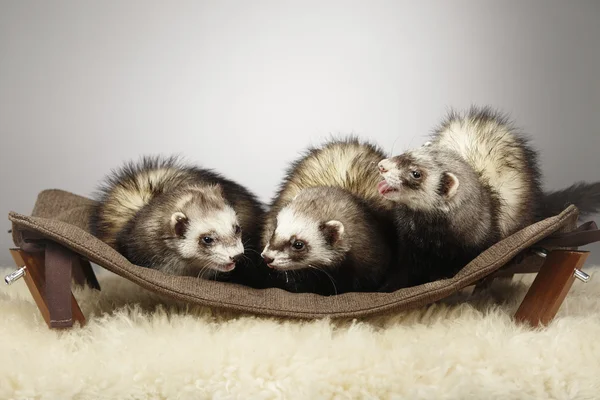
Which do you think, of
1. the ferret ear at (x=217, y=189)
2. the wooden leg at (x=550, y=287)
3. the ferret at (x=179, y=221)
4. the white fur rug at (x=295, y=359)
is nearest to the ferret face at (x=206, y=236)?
the ferret at (x=179, y=221)

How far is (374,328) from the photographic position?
2.30 m

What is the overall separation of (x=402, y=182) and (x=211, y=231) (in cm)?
73

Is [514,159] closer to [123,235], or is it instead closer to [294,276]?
[294,276]

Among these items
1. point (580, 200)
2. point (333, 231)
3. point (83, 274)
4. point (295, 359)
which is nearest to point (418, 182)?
point (333, 231)

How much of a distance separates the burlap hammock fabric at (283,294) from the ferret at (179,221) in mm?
235

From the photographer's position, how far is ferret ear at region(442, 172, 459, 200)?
2.35 metres

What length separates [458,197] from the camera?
2.38 meters

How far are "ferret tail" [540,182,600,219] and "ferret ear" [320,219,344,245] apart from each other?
1.05 meters

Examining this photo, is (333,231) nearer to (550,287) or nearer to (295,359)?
(295,359)

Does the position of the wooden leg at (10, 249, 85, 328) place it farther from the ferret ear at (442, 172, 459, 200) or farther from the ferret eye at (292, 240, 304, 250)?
the ferret ear at (442, 172, 459, 200)

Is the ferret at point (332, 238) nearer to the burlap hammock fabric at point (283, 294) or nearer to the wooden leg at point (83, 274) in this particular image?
the burlap hammock fabric at point (283, 294)

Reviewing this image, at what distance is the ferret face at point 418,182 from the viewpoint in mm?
2357

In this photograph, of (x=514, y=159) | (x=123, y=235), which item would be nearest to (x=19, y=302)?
(x=123, y=235)

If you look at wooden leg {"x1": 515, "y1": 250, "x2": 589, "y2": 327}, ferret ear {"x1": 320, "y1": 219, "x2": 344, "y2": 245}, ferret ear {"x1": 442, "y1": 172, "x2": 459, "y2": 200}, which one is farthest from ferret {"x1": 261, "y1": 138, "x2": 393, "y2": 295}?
wooden leg {"x1": 515, "y1": 250, "x2": 589, "y2": 327}
